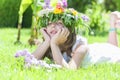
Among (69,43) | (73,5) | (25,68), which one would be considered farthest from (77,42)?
(73,5)

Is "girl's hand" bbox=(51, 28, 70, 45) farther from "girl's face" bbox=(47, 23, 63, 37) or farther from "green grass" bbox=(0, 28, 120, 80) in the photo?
"green grass" bbox=(0, 28, 120, 80)

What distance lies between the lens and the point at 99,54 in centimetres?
679

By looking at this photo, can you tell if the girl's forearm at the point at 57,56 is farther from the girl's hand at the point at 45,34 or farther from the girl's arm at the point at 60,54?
the girl's hand at the point at 45,34

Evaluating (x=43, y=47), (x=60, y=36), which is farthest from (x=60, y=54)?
(x=43, y=47)

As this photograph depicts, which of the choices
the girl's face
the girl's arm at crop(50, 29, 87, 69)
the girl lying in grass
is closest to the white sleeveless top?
the girl lying in grass

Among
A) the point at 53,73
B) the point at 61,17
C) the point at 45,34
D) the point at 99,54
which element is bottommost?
the point at 99,54

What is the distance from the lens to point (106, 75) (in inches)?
207

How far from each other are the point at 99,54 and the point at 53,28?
3.56 ft

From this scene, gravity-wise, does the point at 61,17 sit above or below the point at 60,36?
above

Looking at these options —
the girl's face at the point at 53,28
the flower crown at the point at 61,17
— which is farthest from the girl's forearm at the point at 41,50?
the flower crown at the point at 61,17

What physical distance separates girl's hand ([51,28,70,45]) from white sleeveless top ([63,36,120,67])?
25 cm

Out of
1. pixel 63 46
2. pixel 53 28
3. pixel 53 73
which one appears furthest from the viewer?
pixel 63 46

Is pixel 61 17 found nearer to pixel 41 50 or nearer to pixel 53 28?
pixel 53 28

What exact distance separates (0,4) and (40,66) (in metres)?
11.4
